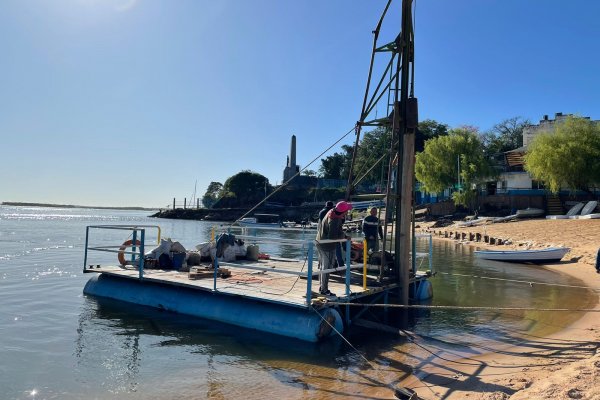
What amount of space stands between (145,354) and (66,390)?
1894mm

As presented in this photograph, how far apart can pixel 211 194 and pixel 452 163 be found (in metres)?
92.7

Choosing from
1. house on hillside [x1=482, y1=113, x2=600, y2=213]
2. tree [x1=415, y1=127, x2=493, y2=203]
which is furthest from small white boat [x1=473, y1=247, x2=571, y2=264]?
tree [x1=415, y1=127, x2=493, y2=203]

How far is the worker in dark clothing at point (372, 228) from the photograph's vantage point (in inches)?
510

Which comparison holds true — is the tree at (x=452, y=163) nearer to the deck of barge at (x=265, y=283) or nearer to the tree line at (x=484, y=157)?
the tree line at (x=484, y=157)

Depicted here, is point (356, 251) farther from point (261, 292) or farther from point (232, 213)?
point (232, 213)

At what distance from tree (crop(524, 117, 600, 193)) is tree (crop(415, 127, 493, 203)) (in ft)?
35.2

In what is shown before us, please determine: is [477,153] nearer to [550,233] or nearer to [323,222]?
[550,233]

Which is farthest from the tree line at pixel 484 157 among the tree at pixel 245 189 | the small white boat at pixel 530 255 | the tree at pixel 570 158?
the tree at pixel 245 189

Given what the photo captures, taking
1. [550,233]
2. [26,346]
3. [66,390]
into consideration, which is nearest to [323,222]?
[66,390]

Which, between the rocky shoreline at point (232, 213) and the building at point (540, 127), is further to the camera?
the rocky shoreline at point (232, 213)

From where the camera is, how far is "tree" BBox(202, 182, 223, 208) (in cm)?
13350

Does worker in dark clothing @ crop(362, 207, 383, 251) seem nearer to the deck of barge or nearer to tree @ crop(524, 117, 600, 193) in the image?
the deck of barge

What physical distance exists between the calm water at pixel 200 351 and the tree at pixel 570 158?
28.9m

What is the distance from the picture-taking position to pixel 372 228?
13039 millimetres
